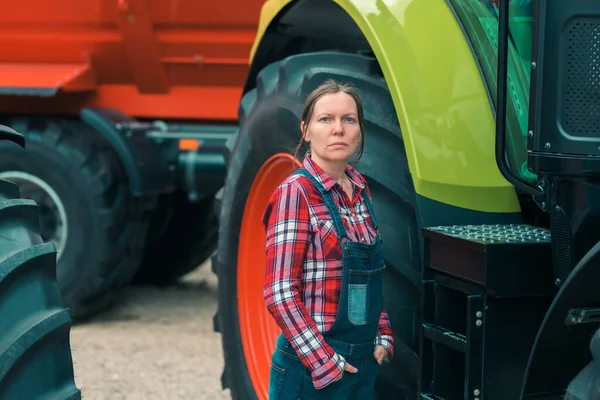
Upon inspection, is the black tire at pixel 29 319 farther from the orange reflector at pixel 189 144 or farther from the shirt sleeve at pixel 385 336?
the orange reflector at pixel 189 144

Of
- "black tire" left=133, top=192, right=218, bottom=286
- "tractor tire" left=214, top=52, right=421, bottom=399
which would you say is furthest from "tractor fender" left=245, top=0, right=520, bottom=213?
"black tire" left=133, top=192, right=218, bottom=286

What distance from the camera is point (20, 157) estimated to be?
5.09 meters

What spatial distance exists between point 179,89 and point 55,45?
2.16 feet

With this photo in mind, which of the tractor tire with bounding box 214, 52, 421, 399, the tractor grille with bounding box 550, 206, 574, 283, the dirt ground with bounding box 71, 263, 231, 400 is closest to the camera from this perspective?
the tractor grille with bounding box 550, 206, 574, 283

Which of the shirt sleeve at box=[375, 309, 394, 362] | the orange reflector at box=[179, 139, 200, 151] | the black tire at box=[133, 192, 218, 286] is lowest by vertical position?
the black tire at box=[133, 192, 218, 286]

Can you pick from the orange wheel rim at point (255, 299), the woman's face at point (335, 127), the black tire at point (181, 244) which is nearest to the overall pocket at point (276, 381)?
the woman's face at point (335, 127)

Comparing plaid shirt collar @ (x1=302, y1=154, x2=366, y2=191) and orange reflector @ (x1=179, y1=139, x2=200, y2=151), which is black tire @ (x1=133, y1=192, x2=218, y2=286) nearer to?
orange reflector @ (x1=179, y1=139, x2=200, y2=151)

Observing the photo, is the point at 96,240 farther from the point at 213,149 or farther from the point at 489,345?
the point at 489,345

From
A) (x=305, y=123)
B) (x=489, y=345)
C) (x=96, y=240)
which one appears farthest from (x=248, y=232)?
(x=96, y=240)

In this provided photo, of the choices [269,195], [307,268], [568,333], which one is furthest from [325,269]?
[269,195]

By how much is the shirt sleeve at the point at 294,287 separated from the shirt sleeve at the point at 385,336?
5.5 inches

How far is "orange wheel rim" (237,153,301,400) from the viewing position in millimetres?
3037

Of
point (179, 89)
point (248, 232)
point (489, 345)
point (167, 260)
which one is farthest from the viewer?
point (167, 260)

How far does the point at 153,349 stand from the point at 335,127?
2.71 m
